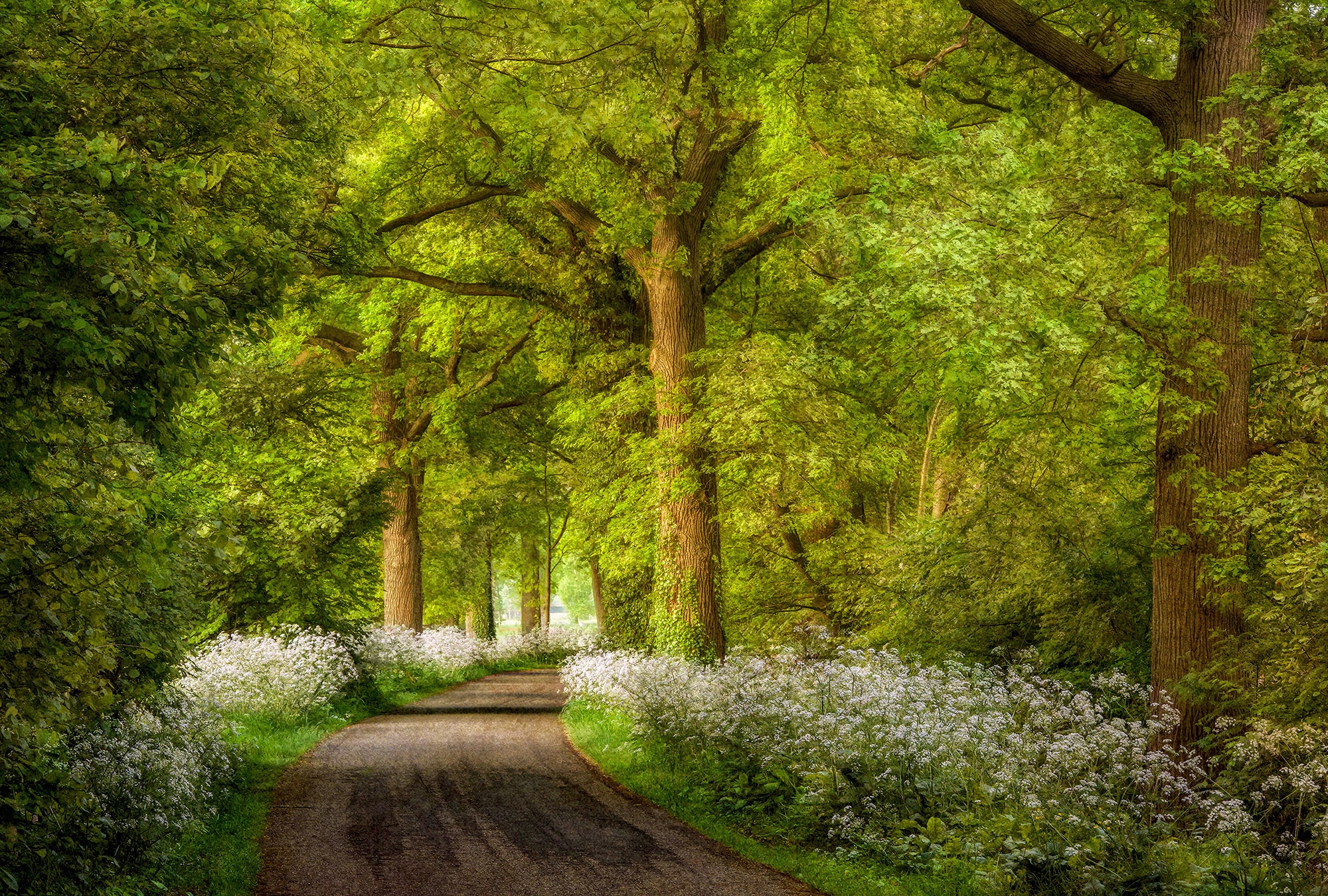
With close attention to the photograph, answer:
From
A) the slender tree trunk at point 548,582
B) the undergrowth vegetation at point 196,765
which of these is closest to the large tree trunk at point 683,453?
the undergrowth vegetation at point 196,765

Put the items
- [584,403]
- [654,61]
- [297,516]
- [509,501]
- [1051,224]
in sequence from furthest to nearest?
[509,501], [584,403], [297,516], [1051,224], [654,61]

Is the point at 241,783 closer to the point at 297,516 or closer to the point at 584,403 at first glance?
the point at 297,516

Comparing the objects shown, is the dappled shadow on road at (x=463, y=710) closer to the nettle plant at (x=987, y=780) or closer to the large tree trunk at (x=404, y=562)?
the large tree trunk at (x=404, y=562)

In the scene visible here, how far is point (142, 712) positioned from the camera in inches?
415

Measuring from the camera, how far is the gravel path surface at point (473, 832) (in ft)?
29.1

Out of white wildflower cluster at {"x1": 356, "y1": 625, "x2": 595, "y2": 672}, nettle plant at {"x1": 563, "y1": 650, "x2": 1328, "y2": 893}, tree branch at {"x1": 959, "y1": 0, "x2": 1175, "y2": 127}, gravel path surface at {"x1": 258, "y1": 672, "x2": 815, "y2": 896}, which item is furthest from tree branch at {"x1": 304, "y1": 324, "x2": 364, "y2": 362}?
tree branch at {"x1": 959, "y1": 0, "x2": 1175, "y2": 127}

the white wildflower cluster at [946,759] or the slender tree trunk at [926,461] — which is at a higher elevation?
the slender tree trunk at [926,461]

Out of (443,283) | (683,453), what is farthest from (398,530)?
(683,453)

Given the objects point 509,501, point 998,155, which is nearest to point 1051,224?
point 998,155

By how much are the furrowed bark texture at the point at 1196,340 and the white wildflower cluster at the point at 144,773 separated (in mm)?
9867

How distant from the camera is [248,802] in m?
11.8

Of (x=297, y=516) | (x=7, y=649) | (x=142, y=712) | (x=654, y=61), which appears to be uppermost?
(x=654, y=61)

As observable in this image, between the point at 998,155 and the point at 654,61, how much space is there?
468cm

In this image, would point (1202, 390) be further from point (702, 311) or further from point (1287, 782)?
point (702, 311)
